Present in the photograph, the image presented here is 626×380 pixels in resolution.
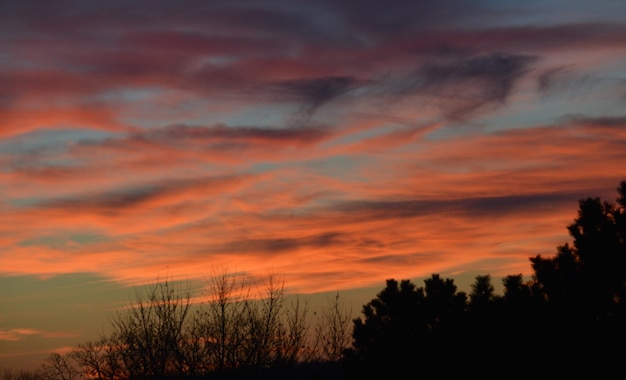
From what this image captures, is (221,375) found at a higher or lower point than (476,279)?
lower

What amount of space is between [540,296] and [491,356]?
2208 millimetres

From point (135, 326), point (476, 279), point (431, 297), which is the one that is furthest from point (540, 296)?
point (135, 326)

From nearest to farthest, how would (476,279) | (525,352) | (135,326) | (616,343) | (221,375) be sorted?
(616,343) → (525,352) → (476,279) → (221,375) → (135,326)

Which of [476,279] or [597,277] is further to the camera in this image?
[476,279]

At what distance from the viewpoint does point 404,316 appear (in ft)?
91.0

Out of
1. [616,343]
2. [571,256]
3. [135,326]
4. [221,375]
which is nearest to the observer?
[616,343]

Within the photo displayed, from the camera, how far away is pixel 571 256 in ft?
58.6

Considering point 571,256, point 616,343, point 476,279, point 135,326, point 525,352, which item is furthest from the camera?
point 135,326

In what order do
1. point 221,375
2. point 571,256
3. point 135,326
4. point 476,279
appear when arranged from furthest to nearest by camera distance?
point 135,326
point 221,375
point 476,279
point 571,256

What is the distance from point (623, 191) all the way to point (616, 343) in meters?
3.60

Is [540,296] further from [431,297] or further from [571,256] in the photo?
[431,297]

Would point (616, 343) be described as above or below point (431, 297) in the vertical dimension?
below

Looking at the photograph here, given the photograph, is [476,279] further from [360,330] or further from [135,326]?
[135,326]

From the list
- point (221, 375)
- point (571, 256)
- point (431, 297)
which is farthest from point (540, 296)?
point (221, 375)
